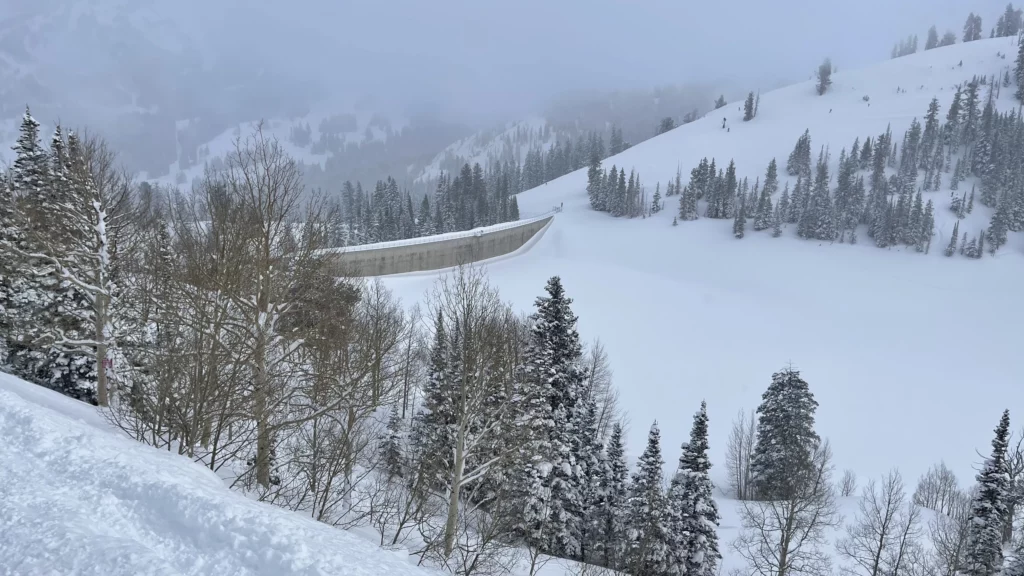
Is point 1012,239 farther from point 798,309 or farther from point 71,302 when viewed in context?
point 71,302

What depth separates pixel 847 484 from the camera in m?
30.7

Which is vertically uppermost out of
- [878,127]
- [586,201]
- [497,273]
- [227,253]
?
[878,127]

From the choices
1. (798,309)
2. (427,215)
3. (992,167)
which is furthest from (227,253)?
(992,167)

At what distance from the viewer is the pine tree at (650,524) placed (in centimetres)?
1741

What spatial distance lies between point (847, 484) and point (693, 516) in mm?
19564

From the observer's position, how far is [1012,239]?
83.6 metres

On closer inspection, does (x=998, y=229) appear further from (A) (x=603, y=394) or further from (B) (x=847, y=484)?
(A) (x=603, y=394)

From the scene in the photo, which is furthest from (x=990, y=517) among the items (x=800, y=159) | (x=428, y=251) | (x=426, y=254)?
(x=800, y=159)

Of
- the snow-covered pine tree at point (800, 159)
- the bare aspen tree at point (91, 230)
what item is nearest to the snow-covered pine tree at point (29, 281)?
the bare aspen tree at point (91, 230)

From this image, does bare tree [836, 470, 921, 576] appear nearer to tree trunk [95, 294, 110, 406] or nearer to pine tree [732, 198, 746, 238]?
tree trunk [95, 294, 110, 406]

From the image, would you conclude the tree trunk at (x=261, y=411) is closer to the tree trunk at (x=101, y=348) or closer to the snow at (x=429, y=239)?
the tree trunk at (x=101, y=348)

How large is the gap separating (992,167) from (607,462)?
424 feet

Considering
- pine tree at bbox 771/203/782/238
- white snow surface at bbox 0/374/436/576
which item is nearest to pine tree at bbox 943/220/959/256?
pine tree at bbox 771/203/782/238

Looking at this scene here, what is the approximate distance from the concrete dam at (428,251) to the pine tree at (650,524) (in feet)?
86.7
